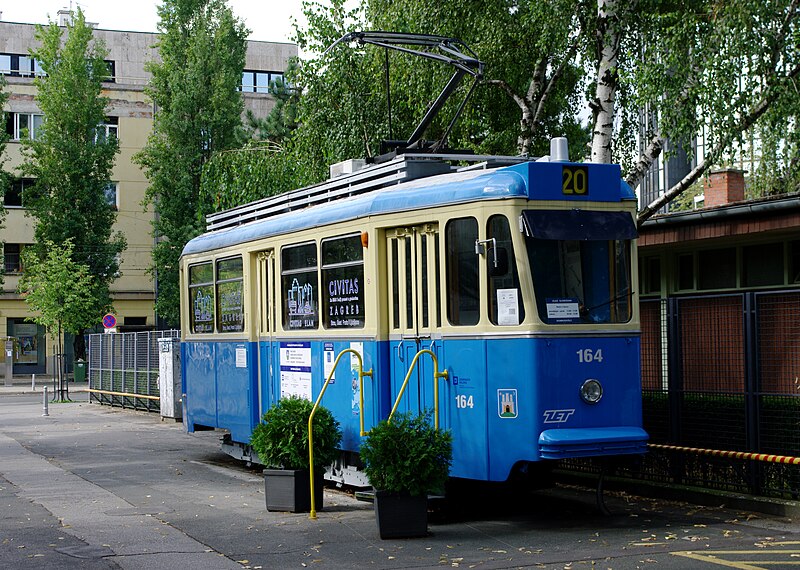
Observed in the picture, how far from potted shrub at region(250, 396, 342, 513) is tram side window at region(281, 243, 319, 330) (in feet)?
6.26

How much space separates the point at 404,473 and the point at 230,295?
6575 mm

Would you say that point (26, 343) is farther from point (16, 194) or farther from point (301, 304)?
point (301, 304)

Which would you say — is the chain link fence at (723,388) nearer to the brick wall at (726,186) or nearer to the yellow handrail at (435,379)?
the yellow handrail at (435,379)

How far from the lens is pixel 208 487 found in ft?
46.8

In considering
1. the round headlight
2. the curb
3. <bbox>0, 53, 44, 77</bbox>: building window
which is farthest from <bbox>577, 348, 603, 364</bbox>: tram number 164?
<bbox>0, 53, 44, 77</bbox>: building window

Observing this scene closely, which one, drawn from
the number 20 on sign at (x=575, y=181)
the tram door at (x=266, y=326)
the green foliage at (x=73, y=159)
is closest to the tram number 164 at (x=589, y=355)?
the number 20 on sign at (x=575, y=181)

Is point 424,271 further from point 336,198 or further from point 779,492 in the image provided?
point 779,492

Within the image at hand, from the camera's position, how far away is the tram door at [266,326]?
1464 centimetres

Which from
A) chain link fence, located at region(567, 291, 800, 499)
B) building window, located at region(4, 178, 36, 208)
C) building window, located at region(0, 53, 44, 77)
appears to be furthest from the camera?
building window, located at region(0, 53, 44, 77)

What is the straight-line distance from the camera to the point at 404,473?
→ 10.1 metres

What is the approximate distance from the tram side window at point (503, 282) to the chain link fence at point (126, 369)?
58.0 feet

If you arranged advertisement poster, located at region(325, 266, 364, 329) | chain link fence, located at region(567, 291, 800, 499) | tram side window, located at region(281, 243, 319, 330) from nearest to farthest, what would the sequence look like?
chain link fence, located at region(567, 291, 800, 499), advertisement poster, located at region(325, 266, 364, 329), tram side window, located at region(281, 243, 319, 330)

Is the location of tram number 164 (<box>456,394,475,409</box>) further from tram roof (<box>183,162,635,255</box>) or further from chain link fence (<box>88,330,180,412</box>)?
chain link fence (<box>88,330,180,412</box>)

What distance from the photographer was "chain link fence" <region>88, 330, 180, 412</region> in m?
29.1
